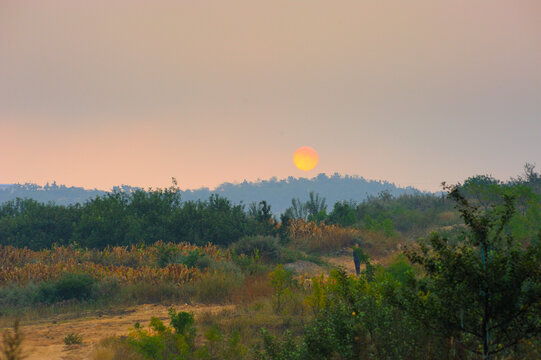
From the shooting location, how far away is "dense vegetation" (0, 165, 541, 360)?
4.16 metres

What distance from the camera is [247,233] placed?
22516mm

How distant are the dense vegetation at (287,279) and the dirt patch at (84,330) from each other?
43cm

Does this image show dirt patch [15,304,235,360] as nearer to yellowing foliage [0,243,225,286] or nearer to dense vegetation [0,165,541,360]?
dense vegetation [0,165,541,360]

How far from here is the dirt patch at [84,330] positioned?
26.1ft

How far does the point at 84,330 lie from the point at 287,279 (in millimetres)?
5214

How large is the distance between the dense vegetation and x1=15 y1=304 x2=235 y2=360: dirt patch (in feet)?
1.40

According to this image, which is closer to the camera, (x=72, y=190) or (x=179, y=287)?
(x=179, y=287)

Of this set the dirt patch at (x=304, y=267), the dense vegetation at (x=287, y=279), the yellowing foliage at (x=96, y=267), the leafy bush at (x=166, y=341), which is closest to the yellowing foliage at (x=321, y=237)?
the dense vegetation at (x=287, y=279)

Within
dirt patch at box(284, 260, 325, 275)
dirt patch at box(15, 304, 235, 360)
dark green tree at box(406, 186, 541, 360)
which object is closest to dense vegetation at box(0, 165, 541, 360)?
dark green tree at box(406, 186, 541, 360)

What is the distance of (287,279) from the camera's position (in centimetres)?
1219

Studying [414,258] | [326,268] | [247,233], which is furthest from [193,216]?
[414,258]

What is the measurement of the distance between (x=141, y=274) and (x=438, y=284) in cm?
1131

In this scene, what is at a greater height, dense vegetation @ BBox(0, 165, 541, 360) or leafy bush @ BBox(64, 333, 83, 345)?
dense vegetation @ BBox(0, 165, 541, 360)

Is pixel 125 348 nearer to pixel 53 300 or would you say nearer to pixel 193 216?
pixel 53 300
